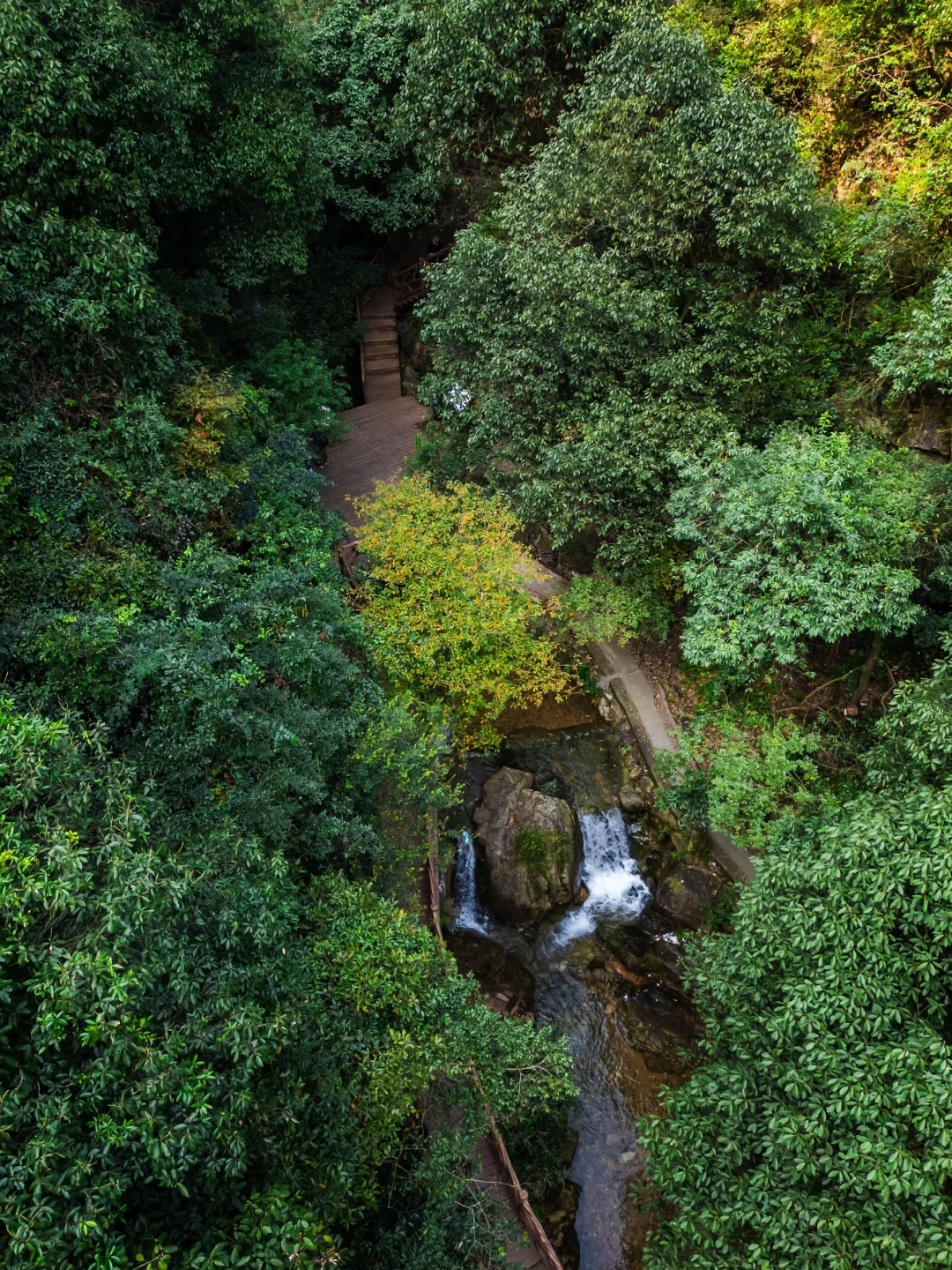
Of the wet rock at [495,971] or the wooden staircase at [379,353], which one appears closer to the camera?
the wet rock at [495,971]

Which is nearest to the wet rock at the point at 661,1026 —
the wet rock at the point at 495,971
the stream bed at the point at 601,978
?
the stream bed at the point at 601,978

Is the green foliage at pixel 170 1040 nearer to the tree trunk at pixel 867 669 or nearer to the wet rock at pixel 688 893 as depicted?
the wet rock at pixel 688 893

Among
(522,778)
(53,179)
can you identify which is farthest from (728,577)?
(53,179)

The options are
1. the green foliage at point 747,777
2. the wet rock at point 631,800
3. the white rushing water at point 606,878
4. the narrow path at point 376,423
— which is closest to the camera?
the green foliage at point 747,777

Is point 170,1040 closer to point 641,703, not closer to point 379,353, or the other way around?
point 641,703

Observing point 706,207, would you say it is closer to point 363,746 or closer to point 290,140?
point 290,140

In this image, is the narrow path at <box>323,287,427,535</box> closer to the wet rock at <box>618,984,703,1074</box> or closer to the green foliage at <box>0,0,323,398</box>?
the green foliage at <box>0,0,323,398</box>
